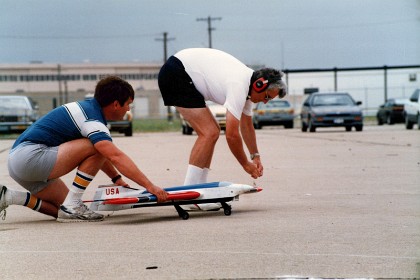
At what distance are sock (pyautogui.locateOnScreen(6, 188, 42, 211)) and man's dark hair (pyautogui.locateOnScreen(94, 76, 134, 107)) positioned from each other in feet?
3.47

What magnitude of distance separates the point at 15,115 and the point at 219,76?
2596cm

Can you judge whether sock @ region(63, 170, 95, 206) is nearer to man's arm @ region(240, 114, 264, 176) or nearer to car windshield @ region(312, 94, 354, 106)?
man's arm @ region(240, 114, 264, 176)

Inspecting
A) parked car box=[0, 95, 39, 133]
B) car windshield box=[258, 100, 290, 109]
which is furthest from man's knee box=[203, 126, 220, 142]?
car windshield box=[258, 100, 290, 109]

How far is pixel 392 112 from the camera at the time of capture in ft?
A: 150

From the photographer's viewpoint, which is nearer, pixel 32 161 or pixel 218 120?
pixel 32 161

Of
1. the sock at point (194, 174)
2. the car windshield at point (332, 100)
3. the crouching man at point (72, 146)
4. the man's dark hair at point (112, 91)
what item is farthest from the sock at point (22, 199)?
the car windshield at point (332, 100)

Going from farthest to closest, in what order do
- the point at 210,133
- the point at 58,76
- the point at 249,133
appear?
1. the point at 58,76
2. the point at 249,133
3. the point at 210,133

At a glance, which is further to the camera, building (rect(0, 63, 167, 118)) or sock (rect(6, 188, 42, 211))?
building (rect(0, 63, 167, 118))

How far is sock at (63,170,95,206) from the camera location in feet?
24.7

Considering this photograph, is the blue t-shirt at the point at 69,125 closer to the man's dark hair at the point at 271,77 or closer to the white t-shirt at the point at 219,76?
the white t-shirt at the point at 219,76

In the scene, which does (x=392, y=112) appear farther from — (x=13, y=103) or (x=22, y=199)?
(x=22, y=199)

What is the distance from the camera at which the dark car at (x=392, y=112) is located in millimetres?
45656

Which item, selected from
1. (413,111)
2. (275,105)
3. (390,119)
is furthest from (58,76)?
(413,111)

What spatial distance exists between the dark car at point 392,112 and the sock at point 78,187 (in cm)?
3888
